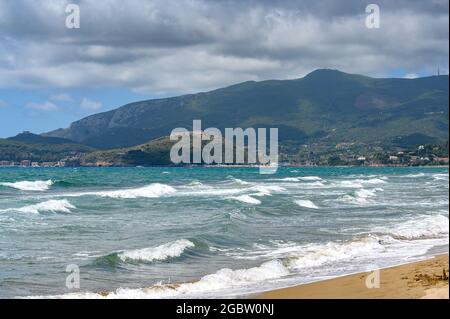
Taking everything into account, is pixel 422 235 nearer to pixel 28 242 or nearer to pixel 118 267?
pixel 118 267

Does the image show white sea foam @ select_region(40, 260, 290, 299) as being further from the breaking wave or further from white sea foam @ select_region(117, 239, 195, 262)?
the breaking wave

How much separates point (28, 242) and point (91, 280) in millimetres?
7511

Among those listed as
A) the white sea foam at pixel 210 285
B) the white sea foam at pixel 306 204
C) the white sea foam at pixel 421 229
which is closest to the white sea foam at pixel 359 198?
the white sea foam at pixel 306 204

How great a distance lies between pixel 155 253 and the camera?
2111cm

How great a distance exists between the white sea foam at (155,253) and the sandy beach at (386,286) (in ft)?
21.4

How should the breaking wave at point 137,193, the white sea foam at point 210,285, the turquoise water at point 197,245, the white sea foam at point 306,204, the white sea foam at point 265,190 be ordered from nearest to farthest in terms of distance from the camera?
the white sea foam at point 210,285 < the turquoise water at point 197,245 < the white sea foam at point 306,204 < the breaking wave at point 137,193 < the white sea foam at point 265,190

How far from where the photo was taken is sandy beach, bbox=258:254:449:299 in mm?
12899

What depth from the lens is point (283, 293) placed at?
580 inches

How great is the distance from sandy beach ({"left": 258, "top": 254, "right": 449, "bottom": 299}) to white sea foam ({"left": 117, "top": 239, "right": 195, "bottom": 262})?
651 cm

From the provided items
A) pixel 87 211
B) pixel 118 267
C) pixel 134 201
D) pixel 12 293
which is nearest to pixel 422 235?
pixel 118 267

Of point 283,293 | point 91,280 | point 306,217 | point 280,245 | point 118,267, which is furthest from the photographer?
point 306,217

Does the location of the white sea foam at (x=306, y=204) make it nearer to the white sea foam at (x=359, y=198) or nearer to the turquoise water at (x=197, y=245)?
the turquoise water at (x=197, y=245)

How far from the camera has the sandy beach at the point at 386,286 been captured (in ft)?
42.3

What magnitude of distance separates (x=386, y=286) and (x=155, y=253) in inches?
350
